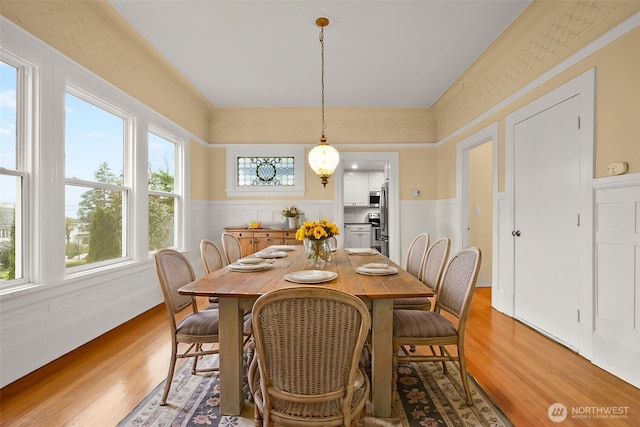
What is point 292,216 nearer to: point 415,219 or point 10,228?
point 415,219

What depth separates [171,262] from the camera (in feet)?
6.50

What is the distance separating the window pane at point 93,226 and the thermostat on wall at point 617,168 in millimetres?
4193

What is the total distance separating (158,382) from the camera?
209cm

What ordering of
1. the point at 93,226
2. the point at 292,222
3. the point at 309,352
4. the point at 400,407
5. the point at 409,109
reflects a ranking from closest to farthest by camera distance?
the point at 309,352, the point at 400,407, the point at 93,226, the point at 292,222, the point at 409,109

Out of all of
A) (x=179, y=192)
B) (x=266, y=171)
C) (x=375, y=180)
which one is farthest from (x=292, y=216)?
(x=375, y=180)

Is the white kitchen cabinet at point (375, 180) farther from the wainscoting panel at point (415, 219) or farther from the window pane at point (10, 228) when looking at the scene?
the window pane at point (10, 228)

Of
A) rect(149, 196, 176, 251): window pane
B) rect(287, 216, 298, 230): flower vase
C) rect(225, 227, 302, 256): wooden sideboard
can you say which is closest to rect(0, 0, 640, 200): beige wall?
rect(287, 216, 298, 230): flower vase

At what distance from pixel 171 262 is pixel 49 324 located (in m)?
1.20

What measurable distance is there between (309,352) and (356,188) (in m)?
7.35

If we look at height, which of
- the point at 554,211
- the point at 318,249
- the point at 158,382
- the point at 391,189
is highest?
the point at 391,189

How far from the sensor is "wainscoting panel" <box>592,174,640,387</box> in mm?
2035

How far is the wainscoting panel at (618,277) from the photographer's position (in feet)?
6.68

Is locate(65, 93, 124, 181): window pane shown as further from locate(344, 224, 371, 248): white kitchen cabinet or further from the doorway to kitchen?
locate(344, 224, 371, 248): white kitchen cabinet

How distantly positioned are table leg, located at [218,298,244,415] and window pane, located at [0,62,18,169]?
6.04 ft
